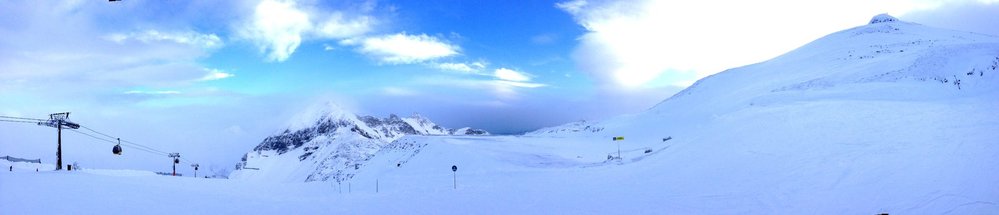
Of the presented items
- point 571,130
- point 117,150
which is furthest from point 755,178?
point 571,130

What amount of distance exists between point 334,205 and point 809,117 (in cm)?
2447

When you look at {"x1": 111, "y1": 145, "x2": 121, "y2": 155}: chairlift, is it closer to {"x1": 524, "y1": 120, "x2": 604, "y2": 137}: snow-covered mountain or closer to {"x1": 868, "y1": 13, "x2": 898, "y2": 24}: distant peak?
{"x1": 524, "y1": 120, "x2": 604, "y2": 137}: snow-covered mountain

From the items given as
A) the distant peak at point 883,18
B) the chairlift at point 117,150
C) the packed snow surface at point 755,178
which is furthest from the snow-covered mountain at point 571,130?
the distant peak at point 883,18

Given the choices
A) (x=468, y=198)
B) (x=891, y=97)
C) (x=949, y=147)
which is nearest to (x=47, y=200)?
(x=468, y=198)

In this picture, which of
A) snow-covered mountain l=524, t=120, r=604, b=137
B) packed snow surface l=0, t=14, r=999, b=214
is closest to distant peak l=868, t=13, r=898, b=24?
snow-covered mountain l=524, t=120, r=604, b=137

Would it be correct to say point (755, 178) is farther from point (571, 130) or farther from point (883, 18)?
point (883, 18)

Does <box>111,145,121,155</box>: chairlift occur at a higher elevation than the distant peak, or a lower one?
lower

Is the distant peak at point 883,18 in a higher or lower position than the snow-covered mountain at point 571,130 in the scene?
higher

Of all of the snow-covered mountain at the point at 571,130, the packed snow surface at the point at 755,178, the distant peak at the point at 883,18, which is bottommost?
the packed snow surface at the point at 755,178

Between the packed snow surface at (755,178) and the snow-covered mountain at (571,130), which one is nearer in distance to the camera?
the packed snow surface at (755,178)

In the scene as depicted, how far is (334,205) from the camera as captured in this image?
2058cm

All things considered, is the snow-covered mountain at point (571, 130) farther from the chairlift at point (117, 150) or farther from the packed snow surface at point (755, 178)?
the chairlift at point (117, 150)

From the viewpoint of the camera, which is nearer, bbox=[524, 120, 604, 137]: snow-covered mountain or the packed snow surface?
the packed snow surface

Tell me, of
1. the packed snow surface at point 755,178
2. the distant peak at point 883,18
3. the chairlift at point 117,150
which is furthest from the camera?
the distant peak at point 883,18
